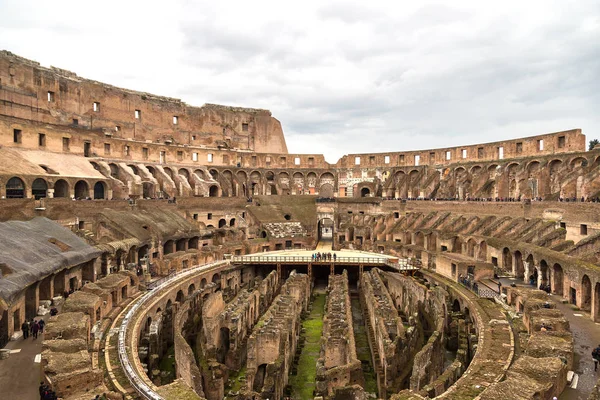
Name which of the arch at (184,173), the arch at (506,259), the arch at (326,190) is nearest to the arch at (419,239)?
the arch at (506,259)

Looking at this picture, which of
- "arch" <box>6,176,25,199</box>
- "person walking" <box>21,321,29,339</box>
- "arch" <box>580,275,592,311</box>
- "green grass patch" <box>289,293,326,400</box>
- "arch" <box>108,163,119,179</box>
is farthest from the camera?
"arch" <box>108,163,119,179</box>

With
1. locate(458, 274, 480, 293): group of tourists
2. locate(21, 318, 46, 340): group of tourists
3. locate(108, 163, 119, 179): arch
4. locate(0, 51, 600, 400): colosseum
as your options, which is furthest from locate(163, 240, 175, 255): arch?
locate(458, 274, 480, 293): group of tourists

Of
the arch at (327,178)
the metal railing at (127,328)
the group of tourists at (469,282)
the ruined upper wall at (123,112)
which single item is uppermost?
the ruined upper wall at (123,112)

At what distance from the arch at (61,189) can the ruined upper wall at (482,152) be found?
111 feet

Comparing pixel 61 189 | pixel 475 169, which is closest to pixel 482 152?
pixel 475 169

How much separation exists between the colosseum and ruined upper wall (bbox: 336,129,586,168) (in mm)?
190

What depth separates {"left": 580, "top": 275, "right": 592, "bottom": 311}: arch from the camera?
743 inches

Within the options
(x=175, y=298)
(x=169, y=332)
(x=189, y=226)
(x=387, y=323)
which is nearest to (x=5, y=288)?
(x=169, y=332)

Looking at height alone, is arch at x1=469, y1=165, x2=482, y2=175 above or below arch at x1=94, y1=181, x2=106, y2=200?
above

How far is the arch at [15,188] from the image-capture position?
92.7ft

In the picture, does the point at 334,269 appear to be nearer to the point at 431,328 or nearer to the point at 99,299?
the point at 431,328

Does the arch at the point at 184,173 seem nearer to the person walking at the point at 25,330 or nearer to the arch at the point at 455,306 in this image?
the person walking at the point at 25,330

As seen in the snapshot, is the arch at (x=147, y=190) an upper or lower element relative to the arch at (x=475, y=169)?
lower

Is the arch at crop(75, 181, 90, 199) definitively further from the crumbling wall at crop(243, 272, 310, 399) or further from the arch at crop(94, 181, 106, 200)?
the crumbling wall at crop(243, 272, 310, 399)
